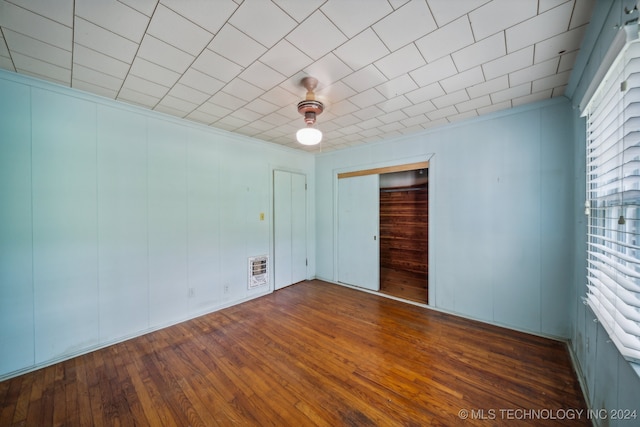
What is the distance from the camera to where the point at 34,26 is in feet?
4.83

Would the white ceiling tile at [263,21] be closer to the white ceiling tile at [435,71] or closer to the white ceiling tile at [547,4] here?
the white ceiling tile at [435,71]

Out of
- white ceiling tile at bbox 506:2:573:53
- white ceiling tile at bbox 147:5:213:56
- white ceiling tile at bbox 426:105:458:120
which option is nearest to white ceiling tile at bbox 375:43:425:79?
white ceiling tile at bbox 506:2:573:53

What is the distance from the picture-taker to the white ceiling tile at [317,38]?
1449 millimetres

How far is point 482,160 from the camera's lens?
2.96 metres

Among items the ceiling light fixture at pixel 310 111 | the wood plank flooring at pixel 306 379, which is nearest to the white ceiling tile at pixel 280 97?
the ceiling light fixture at pixel 310 111

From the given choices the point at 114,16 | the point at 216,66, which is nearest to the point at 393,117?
the point at 216,66

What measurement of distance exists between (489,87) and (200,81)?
2.79 m

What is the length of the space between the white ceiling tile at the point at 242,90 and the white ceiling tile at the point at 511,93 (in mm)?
2455

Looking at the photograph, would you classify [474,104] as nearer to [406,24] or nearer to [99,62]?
[406,24]

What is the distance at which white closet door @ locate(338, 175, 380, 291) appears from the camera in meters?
4.05

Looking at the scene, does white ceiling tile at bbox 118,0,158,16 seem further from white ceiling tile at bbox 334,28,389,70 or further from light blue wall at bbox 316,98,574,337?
light blue wall at bbox 316,98,574,337

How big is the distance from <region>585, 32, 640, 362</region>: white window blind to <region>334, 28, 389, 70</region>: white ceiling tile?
4.13ft

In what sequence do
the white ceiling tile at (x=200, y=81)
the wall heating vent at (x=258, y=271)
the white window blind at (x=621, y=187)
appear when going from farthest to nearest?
the wall heating vent at (x=258, y=271) < the white ceiling tile at (x=200, y=81) < the white window blind at (x=621, y=187)

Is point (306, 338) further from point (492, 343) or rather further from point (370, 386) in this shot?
point (492, 343)
